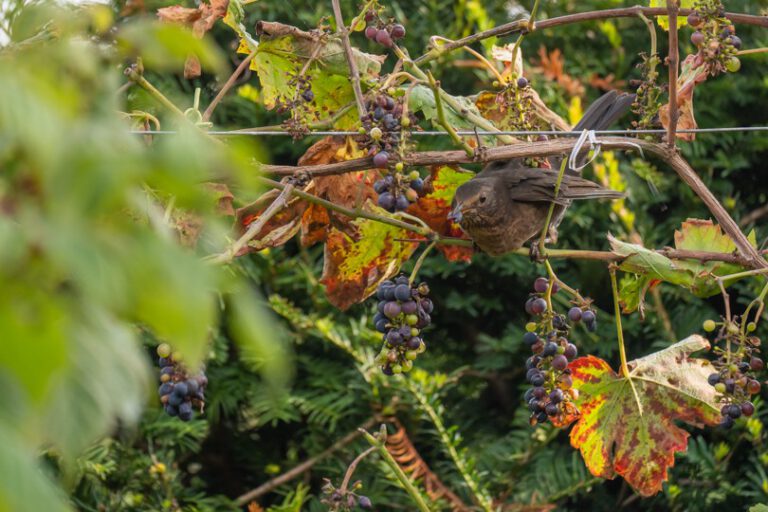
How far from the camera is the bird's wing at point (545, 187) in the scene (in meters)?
1.81

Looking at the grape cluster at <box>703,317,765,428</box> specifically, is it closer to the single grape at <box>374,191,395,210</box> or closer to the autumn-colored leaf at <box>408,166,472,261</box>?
the single grape at <box>374,191,395,210</box>

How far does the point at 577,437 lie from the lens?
5.49 feet

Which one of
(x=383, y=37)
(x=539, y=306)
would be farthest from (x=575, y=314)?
(x=383, y=37)

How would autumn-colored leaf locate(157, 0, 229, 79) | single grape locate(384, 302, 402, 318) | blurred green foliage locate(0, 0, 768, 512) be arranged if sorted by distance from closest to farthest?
single grape locate(384, 302, 402, 318), autumn-colored leaf locate(157, 0, 229, 79), blurred green foliage locate(0, 0, 768, 512)

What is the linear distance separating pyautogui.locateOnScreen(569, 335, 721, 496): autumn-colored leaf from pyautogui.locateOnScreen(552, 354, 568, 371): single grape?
0.22 meters

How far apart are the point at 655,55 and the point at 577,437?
2.06 ft

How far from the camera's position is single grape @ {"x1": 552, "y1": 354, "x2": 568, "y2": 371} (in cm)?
143

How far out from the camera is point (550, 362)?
1452mm

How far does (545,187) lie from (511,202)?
2.6 inches

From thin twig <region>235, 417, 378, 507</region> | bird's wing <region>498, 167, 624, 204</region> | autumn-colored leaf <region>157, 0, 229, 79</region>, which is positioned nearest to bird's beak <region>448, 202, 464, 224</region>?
bird's wing <region>498, 167, 624, 204</region>

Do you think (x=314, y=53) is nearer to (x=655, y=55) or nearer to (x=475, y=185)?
(x=475, y=185)

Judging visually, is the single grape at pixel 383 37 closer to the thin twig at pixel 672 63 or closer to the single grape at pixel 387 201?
the single grape at pixel 387 201

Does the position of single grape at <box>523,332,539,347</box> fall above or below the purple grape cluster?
below

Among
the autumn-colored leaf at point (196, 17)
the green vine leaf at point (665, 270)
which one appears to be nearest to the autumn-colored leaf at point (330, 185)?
the autumn-colored leaf at point (196, 17)
